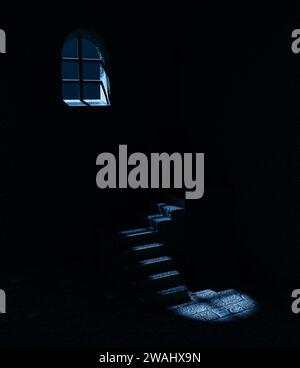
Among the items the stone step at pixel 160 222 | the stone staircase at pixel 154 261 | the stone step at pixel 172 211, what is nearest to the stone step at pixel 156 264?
the stone staircase at pixel 154 261

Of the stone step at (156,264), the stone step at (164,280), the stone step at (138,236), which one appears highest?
Answer: the stone step at (138,236)

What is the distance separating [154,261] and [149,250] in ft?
0.73

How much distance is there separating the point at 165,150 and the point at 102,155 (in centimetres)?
123

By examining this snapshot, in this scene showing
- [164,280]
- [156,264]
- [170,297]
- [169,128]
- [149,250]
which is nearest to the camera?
[170,297]

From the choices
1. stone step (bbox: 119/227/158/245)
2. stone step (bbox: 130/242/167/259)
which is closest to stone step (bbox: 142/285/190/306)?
stone step (bbox: 130/242/167/259)

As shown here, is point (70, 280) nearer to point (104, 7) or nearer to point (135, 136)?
point (135, 136)

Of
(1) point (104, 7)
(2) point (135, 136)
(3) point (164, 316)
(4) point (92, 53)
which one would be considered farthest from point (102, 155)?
(4) point (92, 53)

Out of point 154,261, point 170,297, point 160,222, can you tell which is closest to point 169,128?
point 160,222

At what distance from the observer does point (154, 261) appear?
7.29 metres

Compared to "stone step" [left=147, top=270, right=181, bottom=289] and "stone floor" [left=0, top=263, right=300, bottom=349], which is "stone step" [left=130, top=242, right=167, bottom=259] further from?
"stone floor" [left=0, top=263, right=300, bottom=349]

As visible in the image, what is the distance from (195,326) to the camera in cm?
604

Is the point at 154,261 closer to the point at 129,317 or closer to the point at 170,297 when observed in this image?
the point at 170,297

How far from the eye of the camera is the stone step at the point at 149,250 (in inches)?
290

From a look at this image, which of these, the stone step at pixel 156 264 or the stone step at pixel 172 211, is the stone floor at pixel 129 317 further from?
the stone step at pixel 172 211
